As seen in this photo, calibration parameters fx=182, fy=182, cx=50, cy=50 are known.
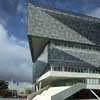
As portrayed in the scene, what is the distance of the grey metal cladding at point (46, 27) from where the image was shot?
48.5 meters

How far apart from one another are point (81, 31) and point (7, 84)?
230ft

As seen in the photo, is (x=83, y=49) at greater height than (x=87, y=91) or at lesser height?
greater

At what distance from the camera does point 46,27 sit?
49.3m

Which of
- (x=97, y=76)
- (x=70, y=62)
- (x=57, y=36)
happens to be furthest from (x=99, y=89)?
(x=57, y=36)

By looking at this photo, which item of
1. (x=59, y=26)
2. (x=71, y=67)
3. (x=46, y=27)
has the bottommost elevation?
(x=71, y=67)

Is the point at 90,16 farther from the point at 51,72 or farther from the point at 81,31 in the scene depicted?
the point at 51,72

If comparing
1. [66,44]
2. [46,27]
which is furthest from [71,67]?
[46,27]

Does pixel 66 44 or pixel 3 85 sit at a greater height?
pixel 66 44

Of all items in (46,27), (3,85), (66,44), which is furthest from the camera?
(3,85)

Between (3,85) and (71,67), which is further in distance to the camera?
(3,85)

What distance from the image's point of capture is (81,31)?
52781 millimetres

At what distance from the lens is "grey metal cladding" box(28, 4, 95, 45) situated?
4847 cm

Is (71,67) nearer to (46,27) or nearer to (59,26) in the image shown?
(59,26)

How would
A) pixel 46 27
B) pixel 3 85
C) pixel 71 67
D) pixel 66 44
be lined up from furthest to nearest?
pixel 3 85, pixel 66 44, pixel 46 27, pixel 71 67
